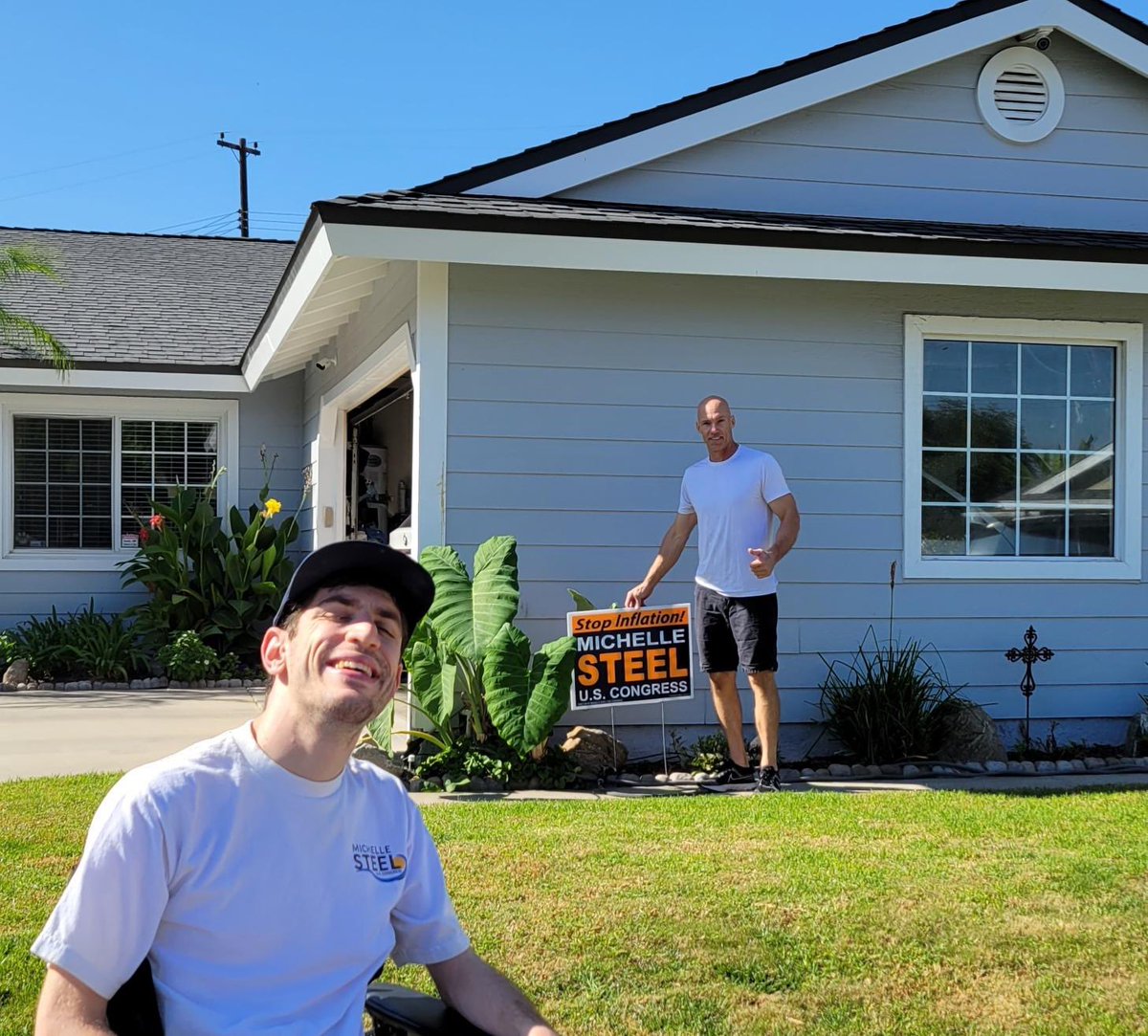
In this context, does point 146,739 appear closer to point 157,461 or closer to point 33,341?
point 157,461

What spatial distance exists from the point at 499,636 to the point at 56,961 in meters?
4.79

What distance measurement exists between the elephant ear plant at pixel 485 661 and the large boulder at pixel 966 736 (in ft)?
7.92

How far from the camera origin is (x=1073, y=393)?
28.0ft

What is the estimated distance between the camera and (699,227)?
7.34 m

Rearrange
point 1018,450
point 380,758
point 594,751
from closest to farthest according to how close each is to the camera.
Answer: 1. point 380,758
2. point 594,751
3. point 1018,450

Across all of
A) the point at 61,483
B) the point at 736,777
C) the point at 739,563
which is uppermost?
the point at 61,483

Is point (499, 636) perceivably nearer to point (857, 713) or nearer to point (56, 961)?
point (857, 713)

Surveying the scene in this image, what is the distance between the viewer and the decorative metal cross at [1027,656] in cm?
800

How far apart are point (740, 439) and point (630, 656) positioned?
169 centimetres

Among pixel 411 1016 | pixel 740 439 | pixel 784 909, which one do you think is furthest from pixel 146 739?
pixel 411 1016

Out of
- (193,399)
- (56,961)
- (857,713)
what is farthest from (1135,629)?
(193,399)

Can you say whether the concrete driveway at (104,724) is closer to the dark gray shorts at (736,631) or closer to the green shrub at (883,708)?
the dark gray shorts at (736,631)

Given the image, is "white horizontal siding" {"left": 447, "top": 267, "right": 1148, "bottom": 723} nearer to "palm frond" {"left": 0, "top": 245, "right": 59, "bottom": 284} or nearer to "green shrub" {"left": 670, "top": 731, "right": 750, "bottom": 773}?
"green shrub" {"left": 670, "top": 731, "right": 750, "bottom": 773}

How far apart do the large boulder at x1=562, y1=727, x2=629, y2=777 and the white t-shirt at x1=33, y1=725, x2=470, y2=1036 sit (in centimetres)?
492
